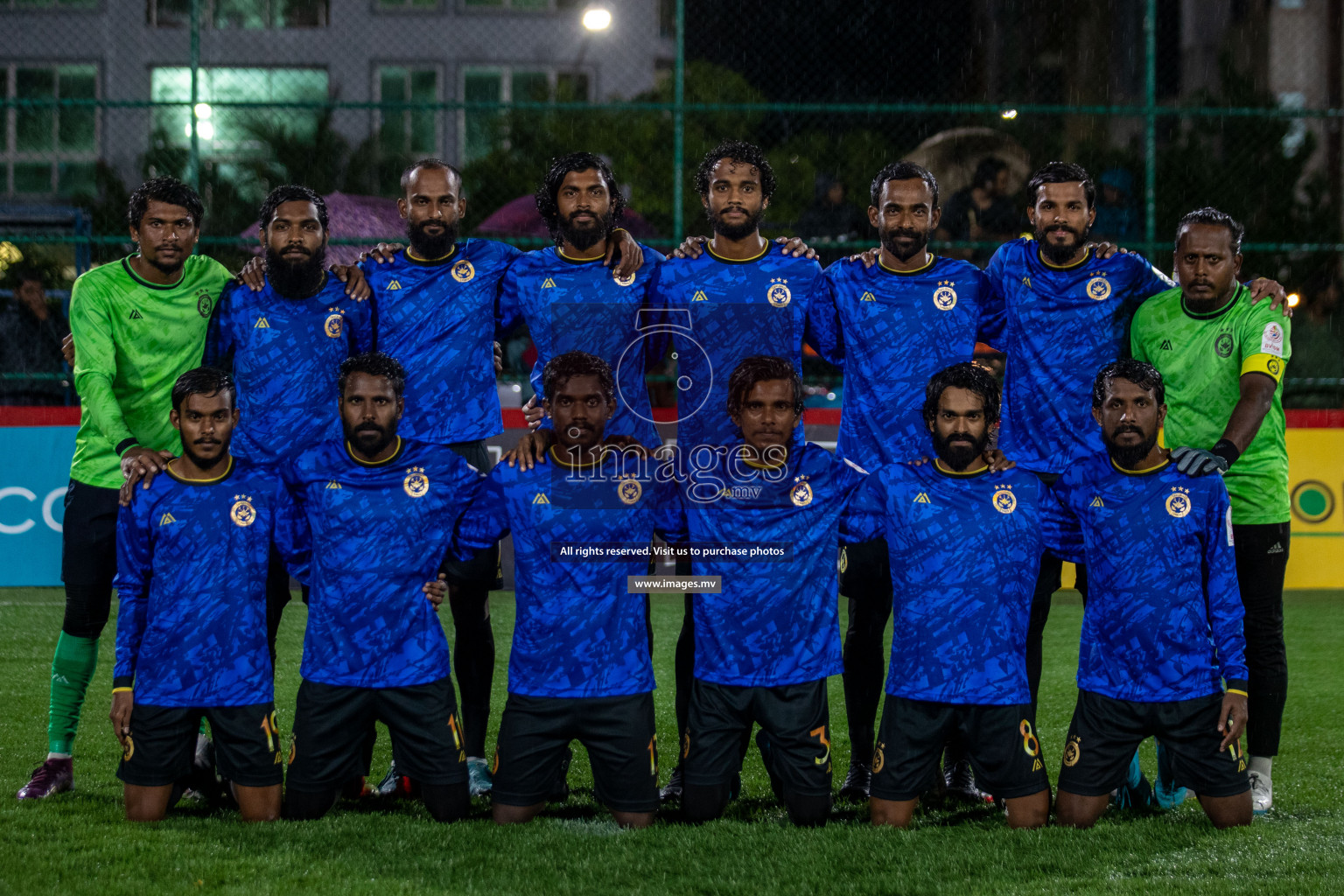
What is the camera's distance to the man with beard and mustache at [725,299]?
4.50 meters

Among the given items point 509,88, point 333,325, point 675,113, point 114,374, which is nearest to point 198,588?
point 114,374

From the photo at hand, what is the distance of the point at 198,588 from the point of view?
13.6ft

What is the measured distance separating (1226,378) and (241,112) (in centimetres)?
1624

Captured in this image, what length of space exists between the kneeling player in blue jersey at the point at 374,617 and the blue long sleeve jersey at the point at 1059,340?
6.43ft

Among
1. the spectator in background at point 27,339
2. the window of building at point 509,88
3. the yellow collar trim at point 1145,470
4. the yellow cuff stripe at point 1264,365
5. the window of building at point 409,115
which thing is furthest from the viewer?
the window of building at point 409,115

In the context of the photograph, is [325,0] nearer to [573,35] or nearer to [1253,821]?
[573,35]

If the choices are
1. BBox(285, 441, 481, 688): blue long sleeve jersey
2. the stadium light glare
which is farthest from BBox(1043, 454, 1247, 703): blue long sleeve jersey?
the stadium light glare

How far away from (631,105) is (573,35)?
42.9 feet

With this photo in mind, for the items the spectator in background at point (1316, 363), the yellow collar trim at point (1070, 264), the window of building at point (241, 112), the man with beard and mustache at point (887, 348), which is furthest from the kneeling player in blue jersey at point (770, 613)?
the window of building at point (241, 112)

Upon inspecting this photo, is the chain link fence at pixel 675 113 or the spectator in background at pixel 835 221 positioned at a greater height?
the chain link fence at pixel 675 113

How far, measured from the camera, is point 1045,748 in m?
5.26

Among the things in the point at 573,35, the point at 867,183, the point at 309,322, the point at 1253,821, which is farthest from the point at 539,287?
the point at 573,35

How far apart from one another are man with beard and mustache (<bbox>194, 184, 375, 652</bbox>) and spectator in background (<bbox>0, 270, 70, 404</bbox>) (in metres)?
5.24

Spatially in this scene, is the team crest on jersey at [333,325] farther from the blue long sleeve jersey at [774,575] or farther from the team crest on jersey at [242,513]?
the blue long sleeve jersey at [774,575]
